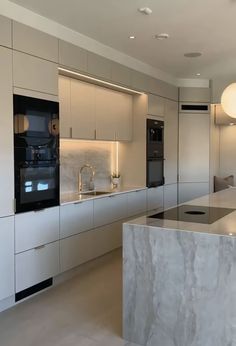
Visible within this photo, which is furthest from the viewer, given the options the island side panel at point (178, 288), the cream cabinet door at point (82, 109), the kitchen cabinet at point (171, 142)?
the kitchen cabinet at point (171, 142)

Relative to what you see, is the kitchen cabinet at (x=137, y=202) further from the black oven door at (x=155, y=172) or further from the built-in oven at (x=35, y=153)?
the built-in oven at (x=35, y=153)

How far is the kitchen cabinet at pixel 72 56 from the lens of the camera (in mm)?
3888

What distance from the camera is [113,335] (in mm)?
2852

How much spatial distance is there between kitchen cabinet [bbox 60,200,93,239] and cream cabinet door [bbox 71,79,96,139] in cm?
88

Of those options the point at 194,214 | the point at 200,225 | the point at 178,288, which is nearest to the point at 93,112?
the point at 194,214

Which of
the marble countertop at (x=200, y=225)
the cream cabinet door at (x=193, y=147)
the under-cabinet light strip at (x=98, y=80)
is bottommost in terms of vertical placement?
the marble countertop at (x=200, y=225)

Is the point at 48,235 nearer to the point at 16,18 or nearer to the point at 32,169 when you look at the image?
the point at 32,169

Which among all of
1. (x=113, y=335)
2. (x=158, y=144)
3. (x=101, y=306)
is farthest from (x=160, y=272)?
(x=158, y=144)

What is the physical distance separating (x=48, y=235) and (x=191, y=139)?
3.90 metres

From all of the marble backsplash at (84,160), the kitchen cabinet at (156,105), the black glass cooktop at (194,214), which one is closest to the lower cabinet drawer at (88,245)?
the marble backsplash at (84,160)

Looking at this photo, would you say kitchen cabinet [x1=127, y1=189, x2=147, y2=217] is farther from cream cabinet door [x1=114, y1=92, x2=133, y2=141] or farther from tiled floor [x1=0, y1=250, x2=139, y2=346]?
tiled floor [x1=0, y1=250, x2=139, y2=346]

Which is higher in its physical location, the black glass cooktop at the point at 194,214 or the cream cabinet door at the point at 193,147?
the cream cabinet door at the point at 193,147

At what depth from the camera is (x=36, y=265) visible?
3.59 m

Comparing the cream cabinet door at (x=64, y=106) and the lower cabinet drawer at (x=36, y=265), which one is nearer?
the lower cabinet drawer at (x=36, y=265)
